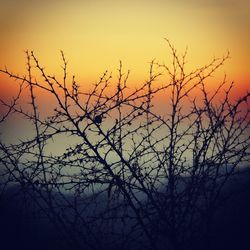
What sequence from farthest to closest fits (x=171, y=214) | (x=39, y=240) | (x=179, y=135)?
1. (x=39, y=240)
2. (x=179, y=135)
3. (x=171, y=214)

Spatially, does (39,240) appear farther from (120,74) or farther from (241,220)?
(120,74)

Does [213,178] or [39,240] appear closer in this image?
[213,178]

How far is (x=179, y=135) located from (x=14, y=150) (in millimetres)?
1477

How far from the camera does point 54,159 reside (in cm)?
279

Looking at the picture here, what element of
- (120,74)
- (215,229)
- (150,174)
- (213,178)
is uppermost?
(120,74)

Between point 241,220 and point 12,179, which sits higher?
point 12,179

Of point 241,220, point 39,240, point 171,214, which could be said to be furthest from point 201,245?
point 39,240

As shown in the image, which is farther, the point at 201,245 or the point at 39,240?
the point at 39,240

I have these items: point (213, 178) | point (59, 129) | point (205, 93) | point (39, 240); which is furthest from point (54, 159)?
point (39, 240)

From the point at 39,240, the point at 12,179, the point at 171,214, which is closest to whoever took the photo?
the point at 12,179

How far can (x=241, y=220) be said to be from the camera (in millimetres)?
5957

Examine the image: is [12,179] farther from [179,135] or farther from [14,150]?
[179,135]

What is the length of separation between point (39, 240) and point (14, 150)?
333 inches

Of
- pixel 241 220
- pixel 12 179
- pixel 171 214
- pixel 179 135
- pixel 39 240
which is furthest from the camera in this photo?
pixel 39 240
